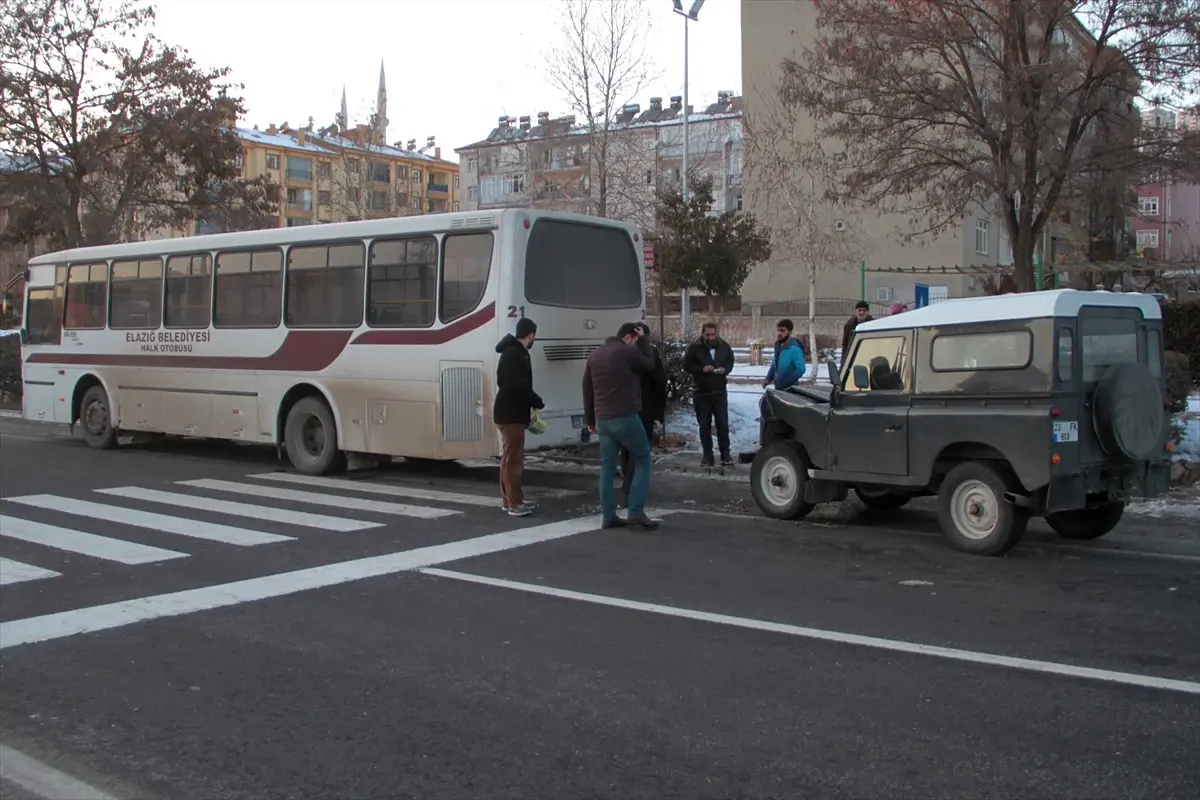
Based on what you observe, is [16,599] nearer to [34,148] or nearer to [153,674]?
[153,674]

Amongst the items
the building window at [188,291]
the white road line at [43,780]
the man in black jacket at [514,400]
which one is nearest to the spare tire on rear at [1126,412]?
the man in black jacket at [514,400]

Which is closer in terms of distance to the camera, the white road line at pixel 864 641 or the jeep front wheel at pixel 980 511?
the white road line at pixel 864 641

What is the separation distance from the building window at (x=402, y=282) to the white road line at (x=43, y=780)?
8080 millimetres

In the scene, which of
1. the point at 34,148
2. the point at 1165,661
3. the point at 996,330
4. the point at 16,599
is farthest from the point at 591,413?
the point at 34,148

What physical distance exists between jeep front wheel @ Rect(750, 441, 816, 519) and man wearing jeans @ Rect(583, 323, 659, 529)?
1.18 meters

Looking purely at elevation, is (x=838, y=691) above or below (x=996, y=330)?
below

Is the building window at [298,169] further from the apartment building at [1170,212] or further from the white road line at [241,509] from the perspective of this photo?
the white road line at [241,509]

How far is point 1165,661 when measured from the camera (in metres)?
5.62

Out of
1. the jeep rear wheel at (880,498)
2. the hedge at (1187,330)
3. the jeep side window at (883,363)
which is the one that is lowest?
the jeep rear wheel at (880,498)

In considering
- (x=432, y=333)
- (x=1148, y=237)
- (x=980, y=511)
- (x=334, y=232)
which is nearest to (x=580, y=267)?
(x=432, y=333)

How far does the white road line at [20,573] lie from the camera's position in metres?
7.75

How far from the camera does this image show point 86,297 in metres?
16.5

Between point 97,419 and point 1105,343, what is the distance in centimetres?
1446

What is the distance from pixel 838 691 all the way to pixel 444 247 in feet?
26.6
